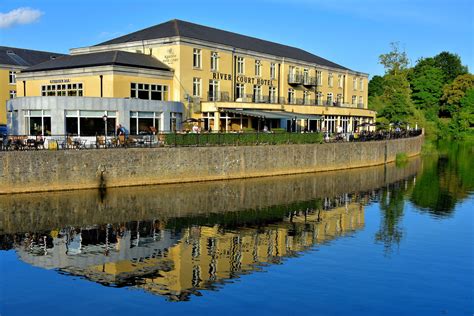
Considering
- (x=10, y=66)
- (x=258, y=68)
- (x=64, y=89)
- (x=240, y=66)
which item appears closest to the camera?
(x=64, y=89)

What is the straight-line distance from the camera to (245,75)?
57250mm

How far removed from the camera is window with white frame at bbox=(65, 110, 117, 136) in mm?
39094

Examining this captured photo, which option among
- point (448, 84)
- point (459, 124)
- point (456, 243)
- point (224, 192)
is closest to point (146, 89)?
point (224, 192)

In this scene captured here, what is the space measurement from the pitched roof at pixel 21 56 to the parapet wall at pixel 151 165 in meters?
36.7

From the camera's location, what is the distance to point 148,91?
46906mm

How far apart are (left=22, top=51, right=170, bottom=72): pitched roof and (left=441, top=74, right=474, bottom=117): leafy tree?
89796 millimetres

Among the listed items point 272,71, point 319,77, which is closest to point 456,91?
point 319,77

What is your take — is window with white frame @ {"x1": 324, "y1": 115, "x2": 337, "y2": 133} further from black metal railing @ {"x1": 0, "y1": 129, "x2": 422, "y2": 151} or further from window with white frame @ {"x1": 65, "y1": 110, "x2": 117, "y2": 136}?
window with white frame @ {"x1": 65, "y1": 110, "x2": 117, "y2": 136}

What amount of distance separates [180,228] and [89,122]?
1744 centimetres

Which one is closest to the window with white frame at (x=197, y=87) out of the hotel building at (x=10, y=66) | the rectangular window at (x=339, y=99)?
the hotel building at (x=10, y=66)

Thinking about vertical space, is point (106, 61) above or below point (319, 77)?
below

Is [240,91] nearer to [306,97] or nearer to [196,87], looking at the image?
[196,87]

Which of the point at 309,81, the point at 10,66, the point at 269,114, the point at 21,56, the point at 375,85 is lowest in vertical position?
the point at 269,114

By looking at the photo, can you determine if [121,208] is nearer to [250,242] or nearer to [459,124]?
[250,242]
